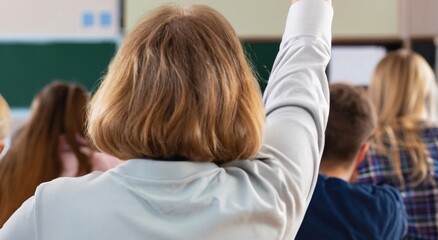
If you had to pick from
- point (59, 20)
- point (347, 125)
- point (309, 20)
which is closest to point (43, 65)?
point (59, 20)

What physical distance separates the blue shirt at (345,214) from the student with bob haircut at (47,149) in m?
0.76

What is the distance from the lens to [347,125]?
2.22 m

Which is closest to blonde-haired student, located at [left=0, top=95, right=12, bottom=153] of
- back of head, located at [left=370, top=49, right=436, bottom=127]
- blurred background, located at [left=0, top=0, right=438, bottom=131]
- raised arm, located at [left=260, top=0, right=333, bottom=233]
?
raised arm, located at [left=260, top=0, right=333, bottom=233]

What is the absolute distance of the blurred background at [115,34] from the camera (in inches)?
164

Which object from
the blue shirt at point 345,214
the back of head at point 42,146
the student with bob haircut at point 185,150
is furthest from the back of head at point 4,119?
the blue shirt at point 345,214

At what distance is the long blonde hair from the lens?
107 inches

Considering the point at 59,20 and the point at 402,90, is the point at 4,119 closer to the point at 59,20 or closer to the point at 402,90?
the point at 402,90

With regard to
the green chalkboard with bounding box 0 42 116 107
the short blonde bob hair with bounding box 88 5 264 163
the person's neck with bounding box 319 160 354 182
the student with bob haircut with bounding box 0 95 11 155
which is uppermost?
the short blonde bob hair with bounding box 88 5 264 163

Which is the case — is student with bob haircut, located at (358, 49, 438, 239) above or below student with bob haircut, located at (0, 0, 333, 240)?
below

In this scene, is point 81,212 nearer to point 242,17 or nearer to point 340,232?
point 340,232

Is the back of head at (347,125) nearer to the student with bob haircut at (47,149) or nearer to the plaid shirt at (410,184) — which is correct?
the plaid shirt at (410,184)

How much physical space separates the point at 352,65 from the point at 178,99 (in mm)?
3336

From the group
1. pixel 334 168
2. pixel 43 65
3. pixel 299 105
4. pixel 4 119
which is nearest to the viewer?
pixel 299 105

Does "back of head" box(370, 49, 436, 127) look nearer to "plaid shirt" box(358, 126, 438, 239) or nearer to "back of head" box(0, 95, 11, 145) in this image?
"plaid shirt" box(358, 126, 438, 239)
